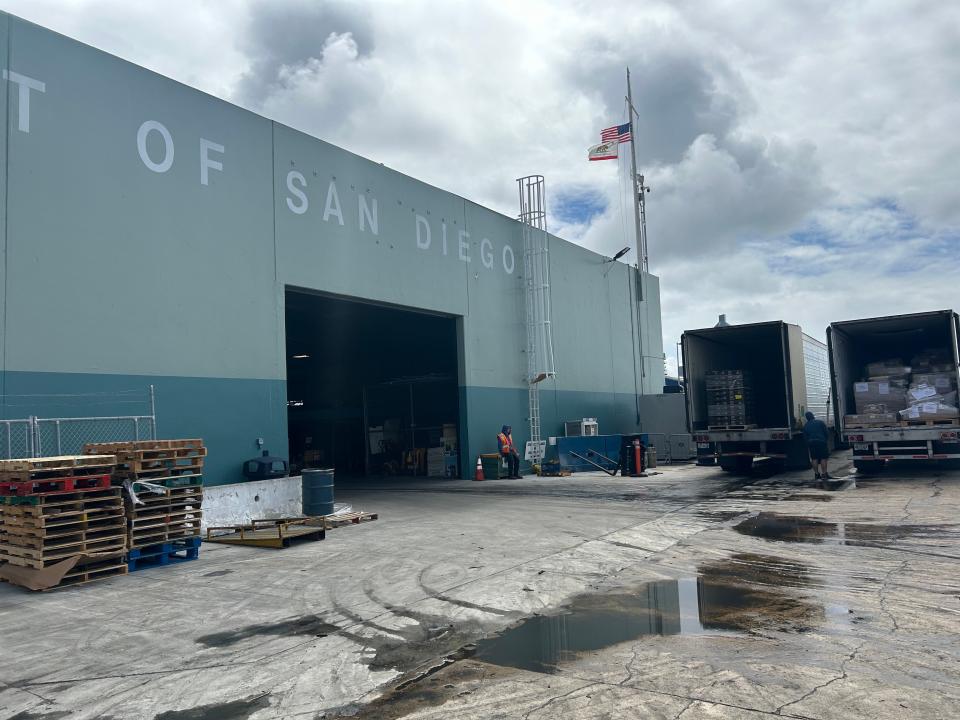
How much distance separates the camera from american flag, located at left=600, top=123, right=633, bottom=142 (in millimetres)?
33281

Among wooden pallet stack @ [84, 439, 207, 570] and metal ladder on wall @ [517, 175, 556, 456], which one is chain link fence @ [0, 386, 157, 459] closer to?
wooden pallet stack @ [84, 439, 207, 570]

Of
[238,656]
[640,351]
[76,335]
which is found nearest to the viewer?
[238,656]

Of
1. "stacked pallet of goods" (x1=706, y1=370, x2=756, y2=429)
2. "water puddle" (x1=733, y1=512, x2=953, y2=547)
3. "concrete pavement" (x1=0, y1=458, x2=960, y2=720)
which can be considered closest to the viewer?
"concrete pavement" (x1=0, y1=458, x2=960, y2=720)

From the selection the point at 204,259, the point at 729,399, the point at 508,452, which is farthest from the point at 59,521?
the point at 729,399

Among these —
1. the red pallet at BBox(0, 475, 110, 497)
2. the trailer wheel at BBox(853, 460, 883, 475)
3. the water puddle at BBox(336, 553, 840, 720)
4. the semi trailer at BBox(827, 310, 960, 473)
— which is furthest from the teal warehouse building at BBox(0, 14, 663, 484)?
the trailer wheel at BBox(853, 460, 883, 475)

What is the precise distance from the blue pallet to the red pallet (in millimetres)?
1172

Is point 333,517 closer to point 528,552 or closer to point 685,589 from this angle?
point 528,552

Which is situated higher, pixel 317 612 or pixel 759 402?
pixel 759 402

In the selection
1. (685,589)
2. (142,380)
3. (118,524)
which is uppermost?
(142,380)

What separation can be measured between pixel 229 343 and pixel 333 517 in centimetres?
405

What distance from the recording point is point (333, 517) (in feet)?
A: 44.1

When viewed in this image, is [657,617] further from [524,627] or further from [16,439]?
[16,439]

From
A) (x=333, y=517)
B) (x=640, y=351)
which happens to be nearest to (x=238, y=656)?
(x=333, y=517)

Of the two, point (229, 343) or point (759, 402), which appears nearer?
point (229, 343)
